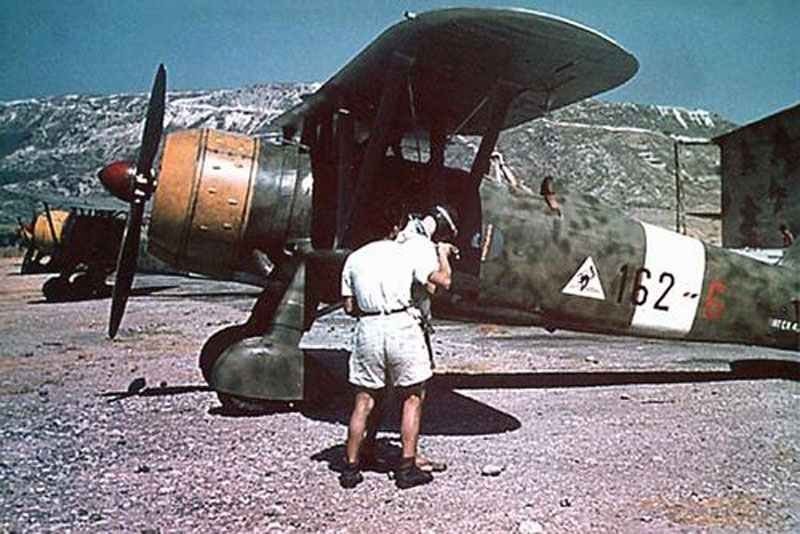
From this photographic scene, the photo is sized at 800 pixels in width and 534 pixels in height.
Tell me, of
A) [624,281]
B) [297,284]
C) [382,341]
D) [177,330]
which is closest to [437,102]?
[297,284]

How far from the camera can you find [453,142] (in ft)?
27.8

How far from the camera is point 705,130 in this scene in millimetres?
100000

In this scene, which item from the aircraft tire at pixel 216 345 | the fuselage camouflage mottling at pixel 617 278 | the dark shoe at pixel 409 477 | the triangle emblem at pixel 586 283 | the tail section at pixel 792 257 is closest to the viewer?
the dark shoe at pixel 409 477

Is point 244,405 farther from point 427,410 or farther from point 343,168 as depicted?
point 343,168

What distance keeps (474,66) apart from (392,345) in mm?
2725

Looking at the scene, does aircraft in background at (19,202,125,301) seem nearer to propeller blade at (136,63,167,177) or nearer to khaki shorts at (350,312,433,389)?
propeller blade at (136,63,167,177)

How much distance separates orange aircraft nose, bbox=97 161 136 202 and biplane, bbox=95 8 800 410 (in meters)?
0.02

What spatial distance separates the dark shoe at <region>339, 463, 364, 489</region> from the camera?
4.75m

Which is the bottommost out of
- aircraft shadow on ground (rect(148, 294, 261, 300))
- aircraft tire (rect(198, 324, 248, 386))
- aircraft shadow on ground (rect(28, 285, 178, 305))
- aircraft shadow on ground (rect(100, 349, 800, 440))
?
aircraft shadow on ground (rect(28, 285, 178, 305))

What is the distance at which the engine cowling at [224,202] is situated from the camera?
22.6 ft

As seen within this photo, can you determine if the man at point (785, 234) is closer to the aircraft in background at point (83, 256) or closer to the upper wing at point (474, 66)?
the upper wing at point (474, 66)

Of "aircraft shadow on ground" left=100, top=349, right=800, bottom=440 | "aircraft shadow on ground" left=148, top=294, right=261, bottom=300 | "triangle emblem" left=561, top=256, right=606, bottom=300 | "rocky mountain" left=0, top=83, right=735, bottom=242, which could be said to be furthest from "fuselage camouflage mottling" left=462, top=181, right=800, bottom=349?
"aircraft shadow on ground" left=148, top=294, right=261, bottom=300

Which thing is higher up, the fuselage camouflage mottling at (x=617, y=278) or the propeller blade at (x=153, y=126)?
the propeller blade at (x=153, y=126)

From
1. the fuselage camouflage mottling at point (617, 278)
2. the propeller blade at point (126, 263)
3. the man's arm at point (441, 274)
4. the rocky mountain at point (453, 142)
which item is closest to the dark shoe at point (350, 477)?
the man's arm at point (441, 274)
